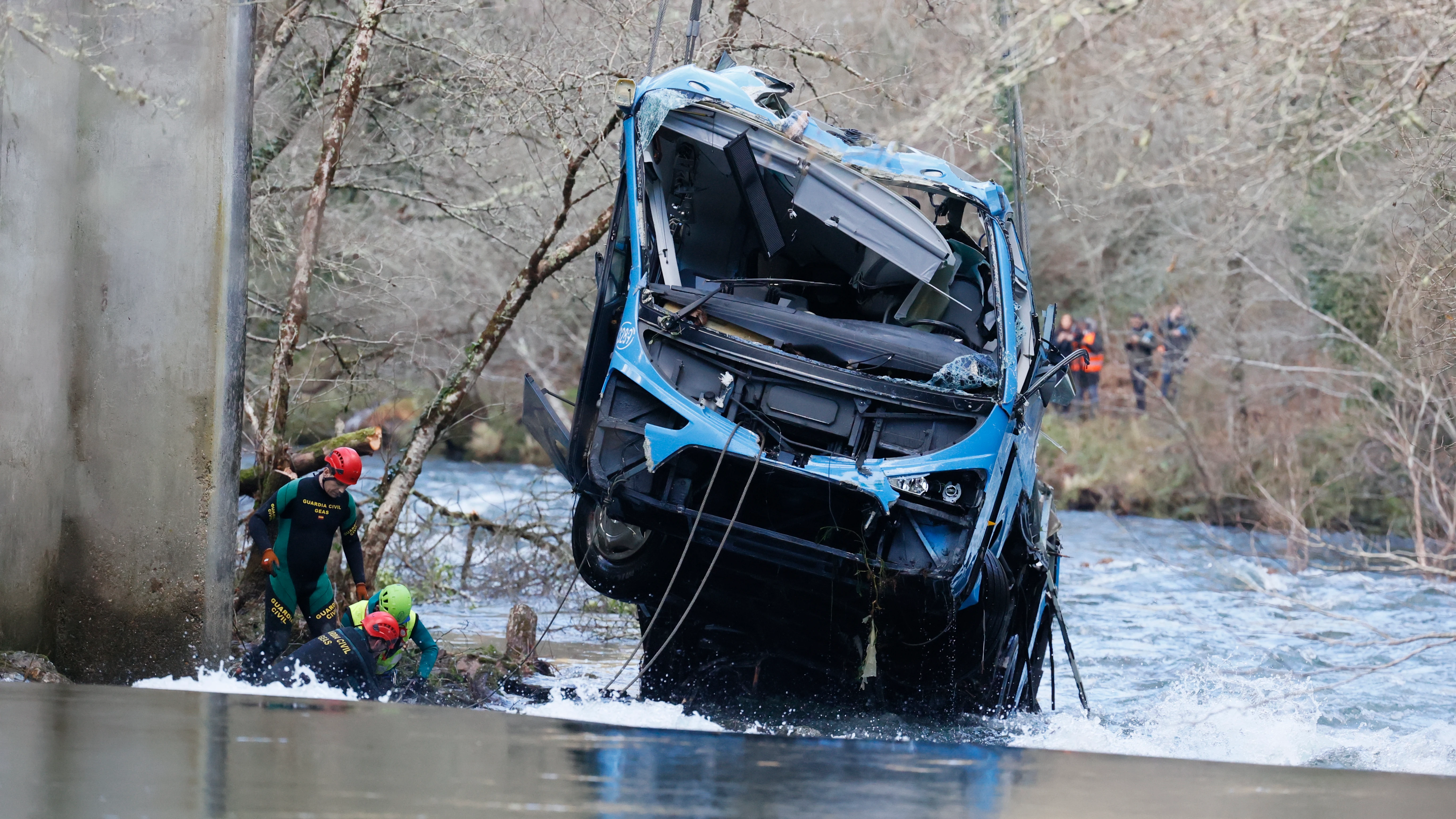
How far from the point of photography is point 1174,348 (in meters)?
25.8

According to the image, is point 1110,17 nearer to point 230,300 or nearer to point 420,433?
point 230,300

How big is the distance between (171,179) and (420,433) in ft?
Answer: 12.5

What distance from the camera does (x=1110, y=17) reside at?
21.0 ft

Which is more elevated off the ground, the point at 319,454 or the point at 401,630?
the point at 319,454

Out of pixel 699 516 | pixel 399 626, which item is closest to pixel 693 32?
pixel 699 516

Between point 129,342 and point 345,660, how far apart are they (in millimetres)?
2240

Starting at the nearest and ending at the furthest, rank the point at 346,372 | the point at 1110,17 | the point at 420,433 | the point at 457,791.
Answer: the point at 457,791 < the point at 1110,17 < the point at 420,433 < the point at 346,372

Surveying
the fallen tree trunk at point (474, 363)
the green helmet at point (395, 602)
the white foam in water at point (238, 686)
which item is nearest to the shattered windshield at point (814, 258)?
the fallen tree trunk at point (474, 363)

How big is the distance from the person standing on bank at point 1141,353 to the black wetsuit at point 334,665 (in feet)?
60.2

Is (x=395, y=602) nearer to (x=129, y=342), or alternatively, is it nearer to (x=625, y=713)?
(x=625, y=713)

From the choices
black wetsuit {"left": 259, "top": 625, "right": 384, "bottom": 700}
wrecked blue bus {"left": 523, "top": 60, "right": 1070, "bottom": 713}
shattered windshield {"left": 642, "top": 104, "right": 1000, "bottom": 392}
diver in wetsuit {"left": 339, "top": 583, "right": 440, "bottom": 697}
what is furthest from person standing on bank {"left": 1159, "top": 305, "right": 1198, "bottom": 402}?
black wetsuit {"left": 259, "top": 625, "right": 384, "bottom": 700}

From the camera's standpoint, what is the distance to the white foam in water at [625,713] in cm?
900

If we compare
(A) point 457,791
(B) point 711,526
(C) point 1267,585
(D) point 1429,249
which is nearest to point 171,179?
(B) point 711,526

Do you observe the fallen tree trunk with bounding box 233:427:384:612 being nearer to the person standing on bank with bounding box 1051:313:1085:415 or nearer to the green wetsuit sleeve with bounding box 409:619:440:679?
the green wetsuit sleeve with bounding box 409:619:440:679
